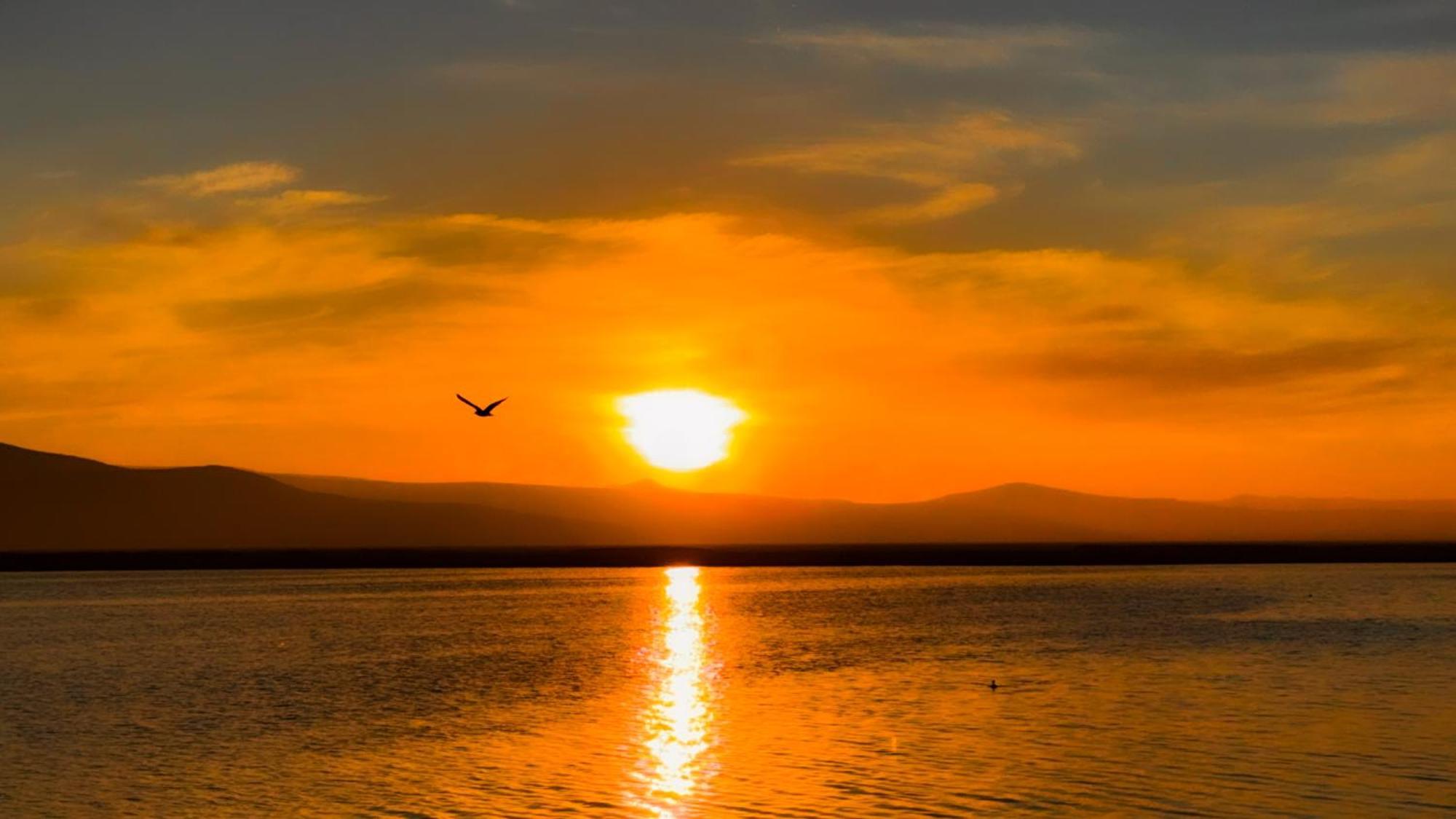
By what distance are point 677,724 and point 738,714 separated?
2272 millimetres

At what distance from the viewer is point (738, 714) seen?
4162cm

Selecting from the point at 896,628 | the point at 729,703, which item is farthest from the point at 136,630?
the point at 729,703

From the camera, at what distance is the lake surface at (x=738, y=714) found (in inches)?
1152

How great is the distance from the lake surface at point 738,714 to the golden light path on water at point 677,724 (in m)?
0.19

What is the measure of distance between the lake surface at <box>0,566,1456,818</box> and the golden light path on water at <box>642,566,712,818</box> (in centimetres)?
19

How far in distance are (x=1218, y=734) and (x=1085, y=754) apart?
16.0ft

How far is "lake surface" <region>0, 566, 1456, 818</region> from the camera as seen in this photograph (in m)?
29.3

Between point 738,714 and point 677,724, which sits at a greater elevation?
point 738,714

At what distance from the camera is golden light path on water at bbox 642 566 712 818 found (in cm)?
2966

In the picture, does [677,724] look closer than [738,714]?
Yes

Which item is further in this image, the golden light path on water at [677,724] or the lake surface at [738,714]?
the golden light path on water at [677,724]

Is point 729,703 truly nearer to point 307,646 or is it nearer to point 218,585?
point 307,646

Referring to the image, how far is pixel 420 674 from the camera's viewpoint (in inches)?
2185

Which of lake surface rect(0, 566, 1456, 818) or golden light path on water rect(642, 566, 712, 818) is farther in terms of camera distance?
golden light path on water rect(642, 566, 712, 818)
